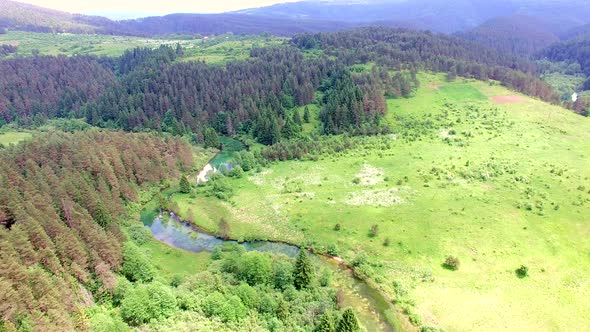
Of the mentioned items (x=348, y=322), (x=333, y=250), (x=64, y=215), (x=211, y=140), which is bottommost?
(x=333, y=250)

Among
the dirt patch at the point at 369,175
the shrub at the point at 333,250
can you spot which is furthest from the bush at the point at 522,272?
the dirt patch at the point at 369,175

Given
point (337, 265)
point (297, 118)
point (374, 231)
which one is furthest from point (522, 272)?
point (297, 118)

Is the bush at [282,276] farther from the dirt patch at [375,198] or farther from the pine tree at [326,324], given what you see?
the dirt patch at [375,198]

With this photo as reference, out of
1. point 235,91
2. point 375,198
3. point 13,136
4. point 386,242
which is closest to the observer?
point 386,242

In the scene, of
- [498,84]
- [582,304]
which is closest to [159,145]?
[582,304]

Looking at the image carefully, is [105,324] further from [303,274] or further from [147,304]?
[303,274]
